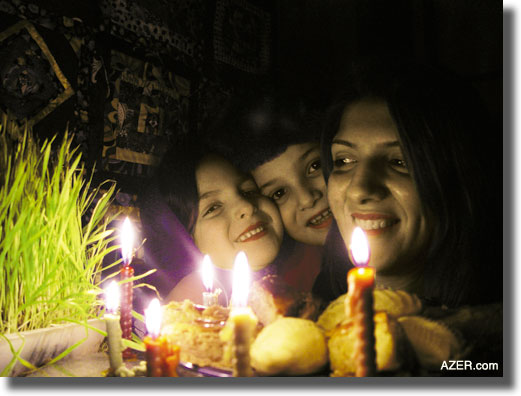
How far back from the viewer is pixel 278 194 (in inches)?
49.8

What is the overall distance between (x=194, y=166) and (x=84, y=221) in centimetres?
37

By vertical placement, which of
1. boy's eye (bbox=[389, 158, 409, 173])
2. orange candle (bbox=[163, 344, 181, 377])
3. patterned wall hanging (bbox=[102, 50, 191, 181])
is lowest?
orange candle (bbox=[163, 344, 181, 377])

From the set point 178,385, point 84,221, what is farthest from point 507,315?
point 84,221

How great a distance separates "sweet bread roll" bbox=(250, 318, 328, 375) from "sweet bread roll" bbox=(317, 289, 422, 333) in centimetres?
7

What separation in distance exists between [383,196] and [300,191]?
0.82 feet

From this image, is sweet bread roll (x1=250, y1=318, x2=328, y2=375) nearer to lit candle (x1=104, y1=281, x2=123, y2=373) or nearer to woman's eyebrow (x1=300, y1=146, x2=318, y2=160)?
lit candle (x1=104, y1=281, x2=123, y2=373)

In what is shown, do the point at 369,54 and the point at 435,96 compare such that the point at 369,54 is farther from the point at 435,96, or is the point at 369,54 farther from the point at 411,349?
the point at 411,349

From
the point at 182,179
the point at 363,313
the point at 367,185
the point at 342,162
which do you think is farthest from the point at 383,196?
the point at 182,179

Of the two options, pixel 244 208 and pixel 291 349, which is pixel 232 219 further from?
pixel 291 349

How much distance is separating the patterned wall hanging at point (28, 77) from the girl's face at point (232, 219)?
476 mm

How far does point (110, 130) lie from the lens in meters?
1.28

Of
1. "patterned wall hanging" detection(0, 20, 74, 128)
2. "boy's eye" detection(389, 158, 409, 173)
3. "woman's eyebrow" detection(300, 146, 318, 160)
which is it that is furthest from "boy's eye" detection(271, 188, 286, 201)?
"patterned wall hanging" detection(0, 20, 74, 128)

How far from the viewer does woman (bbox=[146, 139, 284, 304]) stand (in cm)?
127

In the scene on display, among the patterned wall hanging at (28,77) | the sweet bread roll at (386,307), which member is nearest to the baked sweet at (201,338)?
the sweet bread roll at (386,307)
